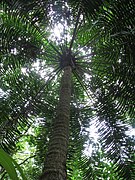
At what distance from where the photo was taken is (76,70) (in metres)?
6.27

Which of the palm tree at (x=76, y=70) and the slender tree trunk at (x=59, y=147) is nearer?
the slender tree trunk at (x=59, y=147)

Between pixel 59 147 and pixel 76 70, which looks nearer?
pixel 59 147

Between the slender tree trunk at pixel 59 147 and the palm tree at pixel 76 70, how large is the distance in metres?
0.04

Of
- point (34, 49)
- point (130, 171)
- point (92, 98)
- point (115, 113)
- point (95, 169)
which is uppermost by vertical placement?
point (34, 49)

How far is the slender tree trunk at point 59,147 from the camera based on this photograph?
8.22 ft

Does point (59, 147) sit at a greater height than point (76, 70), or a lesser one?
lesser

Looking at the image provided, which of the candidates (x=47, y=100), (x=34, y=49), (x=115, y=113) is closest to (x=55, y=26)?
(x=34, y=49)

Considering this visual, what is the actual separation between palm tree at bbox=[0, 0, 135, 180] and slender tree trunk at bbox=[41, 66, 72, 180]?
4cm

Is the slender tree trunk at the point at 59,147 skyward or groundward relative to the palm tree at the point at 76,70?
groundward

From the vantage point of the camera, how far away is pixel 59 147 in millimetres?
3020

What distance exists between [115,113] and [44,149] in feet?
6.37

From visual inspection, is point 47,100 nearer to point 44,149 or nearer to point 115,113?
point 44,149

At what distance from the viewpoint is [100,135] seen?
570 cm

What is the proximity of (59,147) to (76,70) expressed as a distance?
3.48 metres
